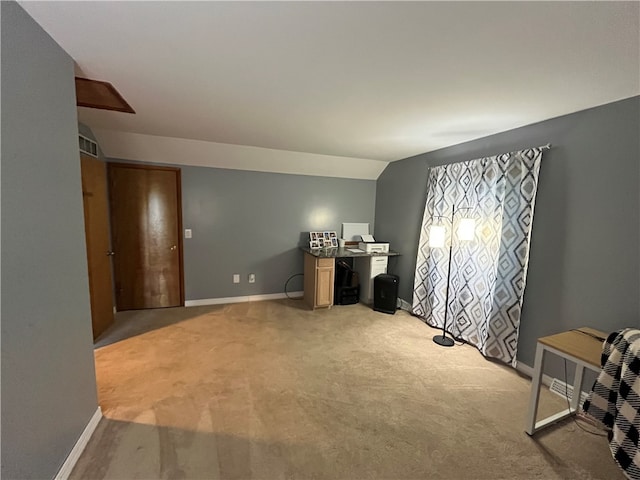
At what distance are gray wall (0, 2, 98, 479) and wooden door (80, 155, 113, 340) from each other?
4.69 feet

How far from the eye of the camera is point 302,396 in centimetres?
219

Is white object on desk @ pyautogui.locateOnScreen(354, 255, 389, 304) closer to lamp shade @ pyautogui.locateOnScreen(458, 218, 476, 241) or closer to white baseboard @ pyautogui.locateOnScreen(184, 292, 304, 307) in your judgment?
white baseboard @ pyautogui.locateOnScreen(184, 292, 304, 307)

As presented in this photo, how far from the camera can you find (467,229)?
2928mm

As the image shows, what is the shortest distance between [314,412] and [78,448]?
1.42 meters

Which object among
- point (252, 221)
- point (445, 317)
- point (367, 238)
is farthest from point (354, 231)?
point (445, 317)

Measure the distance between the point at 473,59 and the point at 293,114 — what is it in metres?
1.41

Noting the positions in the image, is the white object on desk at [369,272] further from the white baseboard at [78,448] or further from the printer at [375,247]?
the white baseboard at [78,448]

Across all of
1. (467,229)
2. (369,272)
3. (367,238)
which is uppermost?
(467,229)

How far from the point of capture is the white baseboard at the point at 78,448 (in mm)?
1452

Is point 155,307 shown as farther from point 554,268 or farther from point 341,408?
point 554,268

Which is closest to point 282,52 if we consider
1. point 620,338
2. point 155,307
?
point 620,338

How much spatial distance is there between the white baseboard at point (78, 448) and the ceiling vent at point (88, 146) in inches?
96.7

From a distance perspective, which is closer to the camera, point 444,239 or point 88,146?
point 88,146

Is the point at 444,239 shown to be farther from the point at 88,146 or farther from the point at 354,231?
the point at 88,146
